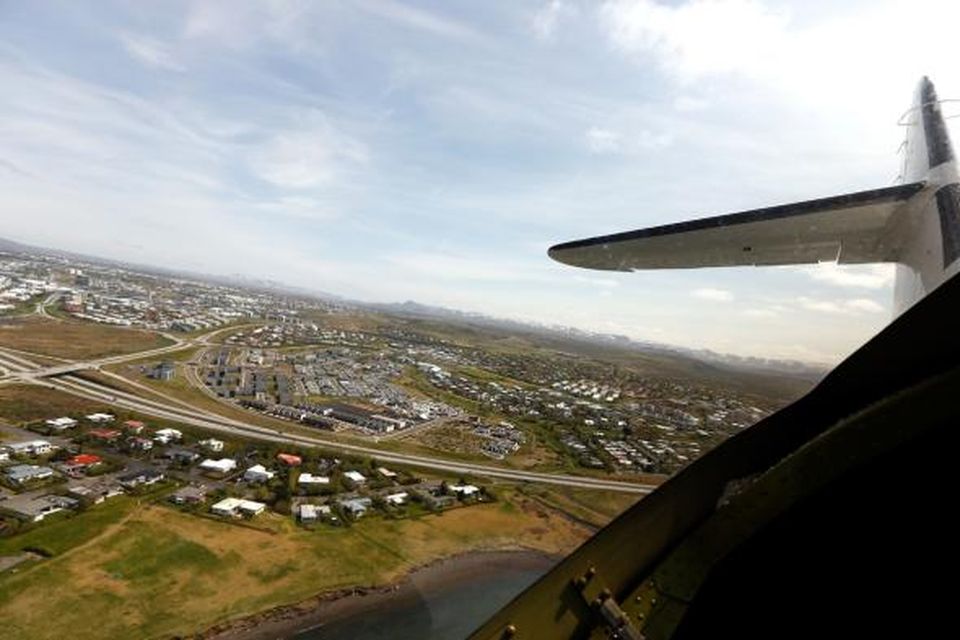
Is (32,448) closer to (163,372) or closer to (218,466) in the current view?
(218,466)

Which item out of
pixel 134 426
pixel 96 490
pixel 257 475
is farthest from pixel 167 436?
pixel 257 475

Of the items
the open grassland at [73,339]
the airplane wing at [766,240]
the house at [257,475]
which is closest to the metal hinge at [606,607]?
the airplane wing at [766,240]

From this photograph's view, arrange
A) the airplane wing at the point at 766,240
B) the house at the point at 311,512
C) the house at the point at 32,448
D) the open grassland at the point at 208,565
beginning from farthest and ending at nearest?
the house at the point at 32,448, the house at the point at 311,512, the open grassland at the point at 208,565, the airplane wing at the point at 766,240

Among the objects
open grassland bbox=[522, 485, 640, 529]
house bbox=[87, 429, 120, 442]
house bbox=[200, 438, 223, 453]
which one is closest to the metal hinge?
open grassland bbox=[522, 485, 640, 529]

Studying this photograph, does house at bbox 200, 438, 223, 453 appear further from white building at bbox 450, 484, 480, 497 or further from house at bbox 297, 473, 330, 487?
white building at bbox 450, 484, 480, 497

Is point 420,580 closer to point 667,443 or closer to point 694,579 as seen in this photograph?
point 694,579

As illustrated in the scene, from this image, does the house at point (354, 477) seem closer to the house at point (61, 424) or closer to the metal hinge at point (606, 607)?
the house at point (61, 424)

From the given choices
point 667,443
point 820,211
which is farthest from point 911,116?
point 667,443
